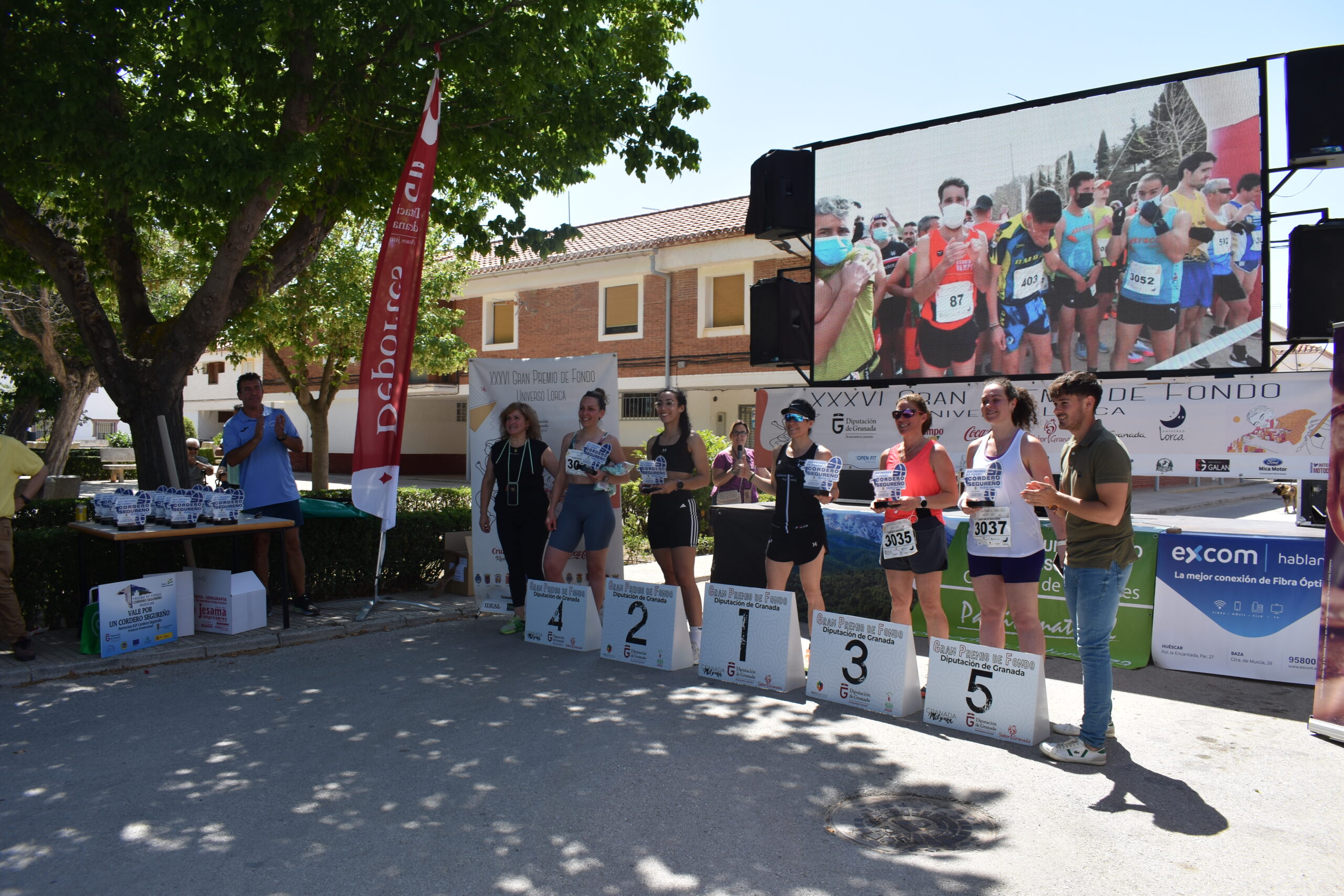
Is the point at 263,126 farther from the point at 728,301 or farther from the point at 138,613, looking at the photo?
the point at 728,301

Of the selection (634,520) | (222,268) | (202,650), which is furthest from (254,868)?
(634,520)

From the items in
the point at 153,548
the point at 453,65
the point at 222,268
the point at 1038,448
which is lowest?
the point at 153,548

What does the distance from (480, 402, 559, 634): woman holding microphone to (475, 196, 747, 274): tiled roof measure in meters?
15.5

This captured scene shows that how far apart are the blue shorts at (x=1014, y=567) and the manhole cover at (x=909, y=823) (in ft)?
5.03

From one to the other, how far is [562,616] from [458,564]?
2825mm

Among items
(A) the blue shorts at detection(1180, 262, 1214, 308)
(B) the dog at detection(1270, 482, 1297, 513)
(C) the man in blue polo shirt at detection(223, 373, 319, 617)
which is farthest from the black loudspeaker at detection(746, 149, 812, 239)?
(B) the dog at detection(1270, 482, 1297, 513)

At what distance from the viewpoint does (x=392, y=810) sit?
415cm

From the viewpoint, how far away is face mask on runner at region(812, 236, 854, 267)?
396 inches

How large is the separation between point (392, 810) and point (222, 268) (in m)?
6.46

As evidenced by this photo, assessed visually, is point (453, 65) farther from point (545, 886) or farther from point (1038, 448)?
point (545, 886)

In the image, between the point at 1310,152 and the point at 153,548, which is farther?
the point at 153,548

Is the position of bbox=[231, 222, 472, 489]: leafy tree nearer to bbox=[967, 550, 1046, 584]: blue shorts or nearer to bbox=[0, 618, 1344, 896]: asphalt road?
bbox=[0, 618, 1344, 896]: asphalt road

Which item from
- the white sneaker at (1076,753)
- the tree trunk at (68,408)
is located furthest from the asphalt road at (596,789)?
the tree trunk at (68,408)

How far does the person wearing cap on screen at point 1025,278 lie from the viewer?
28.7 ft
